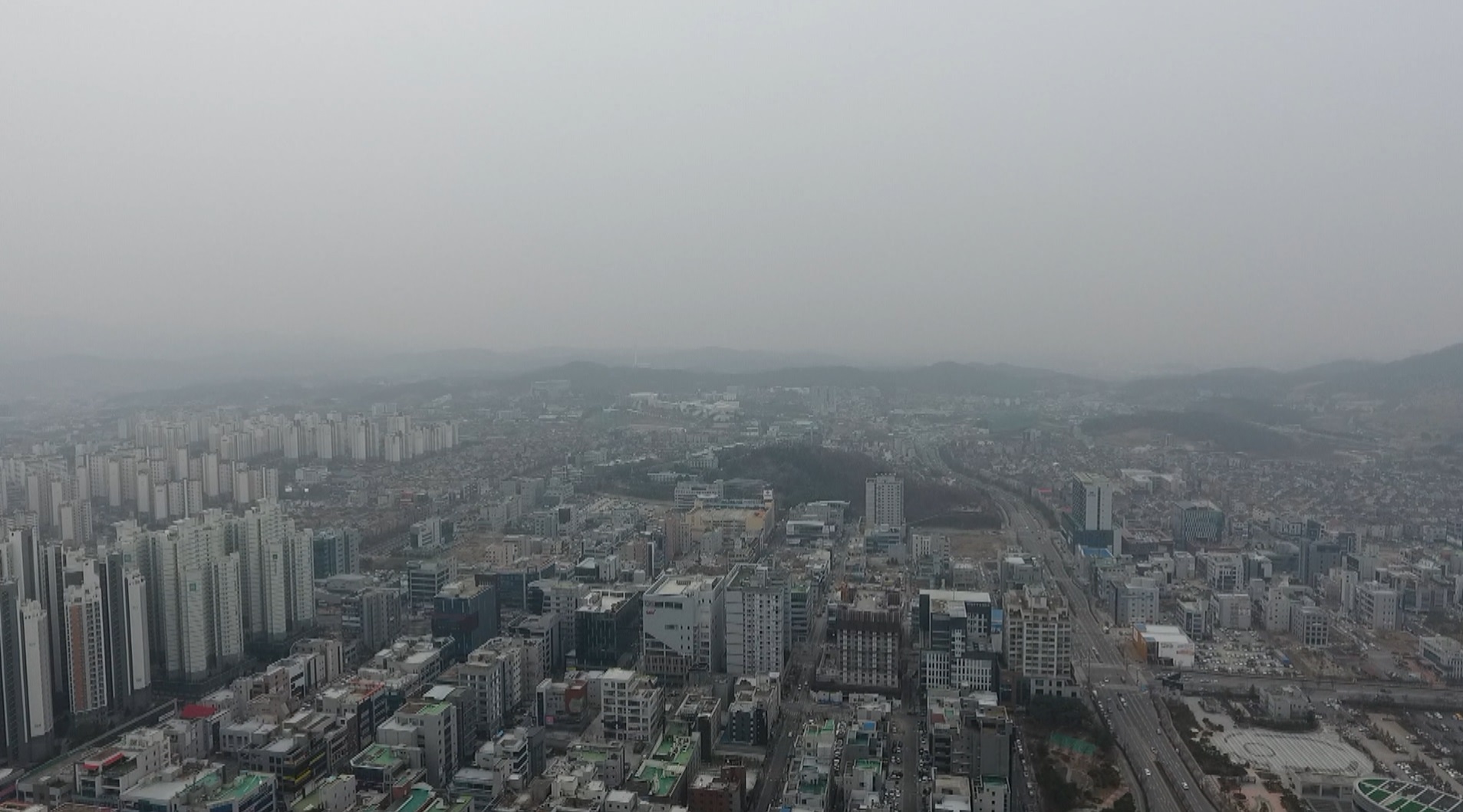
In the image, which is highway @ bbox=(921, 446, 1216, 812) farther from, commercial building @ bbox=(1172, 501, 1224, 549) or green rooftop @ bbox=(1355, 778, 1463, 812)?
commercial building @ bbox=(1172, 501, 1224, 549)

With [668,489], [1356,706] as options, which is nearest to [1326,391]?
[668,489]

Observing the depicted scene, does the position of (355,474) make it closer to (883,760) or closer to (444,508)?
(444,508)

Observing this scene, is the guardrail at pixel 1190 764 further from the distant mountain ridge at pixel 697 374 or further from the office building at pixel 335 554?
the distant mountain ridge at pixel 697 374

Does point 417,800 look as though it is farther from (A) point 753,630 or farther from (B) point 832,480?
(B) point 832,480

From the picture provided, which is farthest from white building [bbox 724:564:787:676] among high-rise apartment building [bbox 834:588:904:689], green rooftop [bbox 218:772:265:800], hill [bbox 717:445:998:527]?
hill [bbox 717:445:998:527]

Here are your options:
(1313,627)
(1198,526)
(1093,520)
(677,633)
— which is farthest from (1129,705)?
(1198,526)

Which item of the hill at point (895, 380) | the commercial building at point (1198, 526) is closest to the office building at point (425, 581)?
the commercial building at point (1198, 526)
